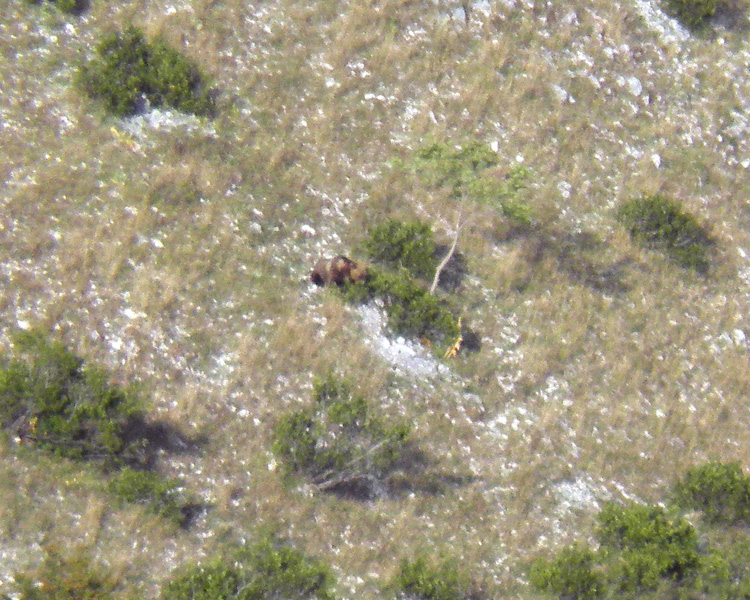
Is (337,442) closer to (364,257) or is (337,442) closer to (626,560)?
(364,257)

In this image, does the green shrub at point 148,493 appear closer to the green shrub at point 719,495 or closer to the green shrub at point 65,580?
the green shrub at point 65,580

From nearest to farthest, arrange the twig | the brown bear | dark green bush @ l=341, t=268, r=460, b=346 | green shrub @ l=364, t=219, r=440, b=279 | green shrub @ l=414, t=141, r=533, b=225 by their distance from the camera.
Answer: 1. dark green bush @ l=341, t=268, r=460, b=346
2. the brown bear
3. the twig
4. green shrub @ l=364, t=219, r=440, b=279
5. green shrub @ l=414, t=141, r=533, b=225

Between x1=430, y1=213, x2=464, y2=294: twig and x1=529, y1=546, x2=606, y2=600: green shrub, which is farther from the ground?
x1=430, y1=213, x2=464, y2=294: twig

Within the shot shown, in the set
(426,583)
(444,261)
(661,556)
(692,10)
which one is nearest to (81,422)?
(426,583)

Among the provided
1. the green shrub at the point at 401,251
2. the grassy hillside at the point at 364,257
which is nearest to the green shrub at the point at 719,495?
the grassy hillside at the point at 364,257

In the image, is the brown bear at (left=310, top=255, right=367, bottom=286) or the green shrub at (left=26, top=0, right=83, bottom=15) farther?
the green shrub at (left=26, top=0, right=83, bottom=15)

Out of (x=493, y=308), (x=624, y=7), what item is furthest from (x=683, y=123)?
(x=493, y=308)

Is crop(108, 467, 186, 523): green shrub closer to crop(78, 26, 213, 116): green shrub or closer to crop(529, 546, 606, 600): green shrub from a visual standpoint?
crop(529, 546, 606, 600): green shrub

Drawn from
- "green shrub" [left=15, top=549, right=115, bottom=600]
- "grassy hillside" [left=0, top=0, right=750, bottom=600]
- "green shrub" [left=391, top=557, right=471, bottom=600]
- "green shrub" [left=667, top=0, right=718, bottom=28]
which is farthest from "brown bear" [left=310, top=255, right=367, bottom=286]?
"green shrub" [left=667, top=0, right=718, bottom=28]

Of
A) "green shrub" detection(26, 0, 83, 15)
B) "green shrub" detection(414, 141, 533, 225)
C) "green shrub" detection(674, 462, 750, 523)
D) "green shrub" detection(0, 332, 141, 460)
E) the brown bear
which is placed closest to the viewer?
"green shrub" detection(0, 332, 141, 460)
